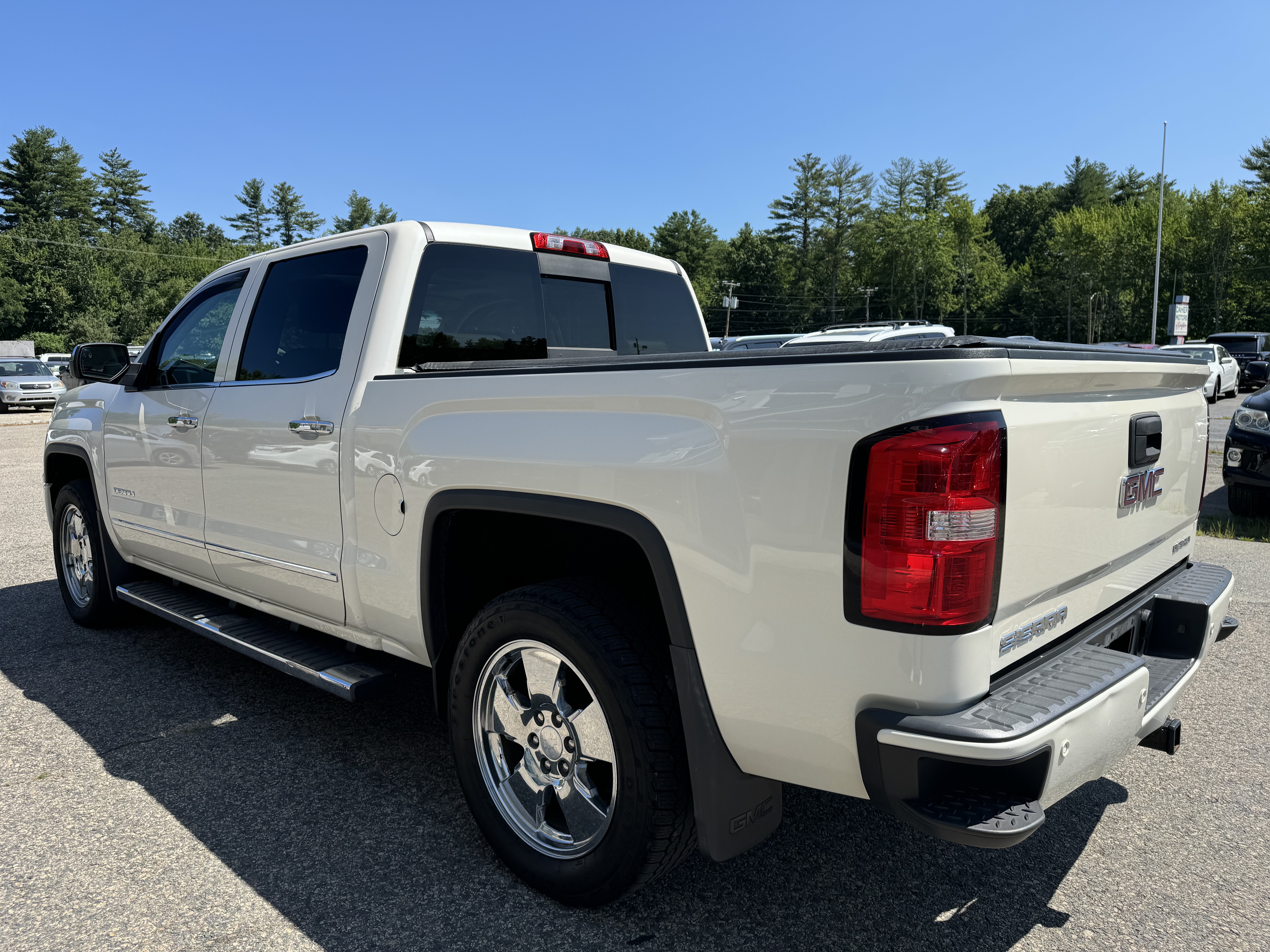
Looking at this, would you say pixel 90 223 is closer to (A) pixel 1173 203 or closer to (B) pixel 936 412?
(A) pixel 1173 203

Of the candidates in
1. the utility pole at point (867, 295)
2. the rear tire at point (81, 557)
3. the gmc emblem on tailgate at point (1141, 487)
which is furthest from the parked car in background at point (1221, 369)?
the utility pole at point (867, 295)

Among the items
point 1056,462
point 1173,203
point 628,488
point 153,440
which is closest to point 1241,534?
point 1056,462

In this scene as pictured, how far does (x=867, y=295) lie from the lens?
87000 mm

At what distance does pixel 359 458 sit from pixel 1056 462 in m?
2.12

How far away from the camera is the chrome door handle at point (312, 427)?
306 cm

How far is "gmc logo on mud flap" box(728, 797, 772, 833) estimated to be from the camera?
212cm

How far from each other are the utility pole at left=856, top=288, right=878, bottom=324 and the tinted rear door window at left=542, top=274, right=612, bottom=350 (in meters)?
83.3

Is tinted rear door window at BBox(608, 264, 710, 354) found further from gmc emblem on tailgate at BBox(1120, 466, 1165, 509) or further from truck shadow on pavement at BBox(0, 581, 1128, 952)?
gmc emblem on tailgate at BBox(1120, 466, 1165, 509)

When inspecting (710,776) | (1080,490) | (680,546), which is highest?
(1080,490)

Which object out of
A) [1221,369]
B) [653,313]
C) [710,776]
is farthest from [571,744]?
[1221,369]

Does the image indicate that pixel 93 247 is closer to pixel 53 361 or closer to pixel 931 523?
pixel 53 361

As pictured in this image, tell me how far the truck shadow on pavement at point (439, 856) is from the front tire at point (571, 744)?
175 mm

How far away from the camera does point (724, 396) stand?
1.98 meters

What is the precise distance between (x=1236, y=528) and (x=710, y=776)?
7623mm
